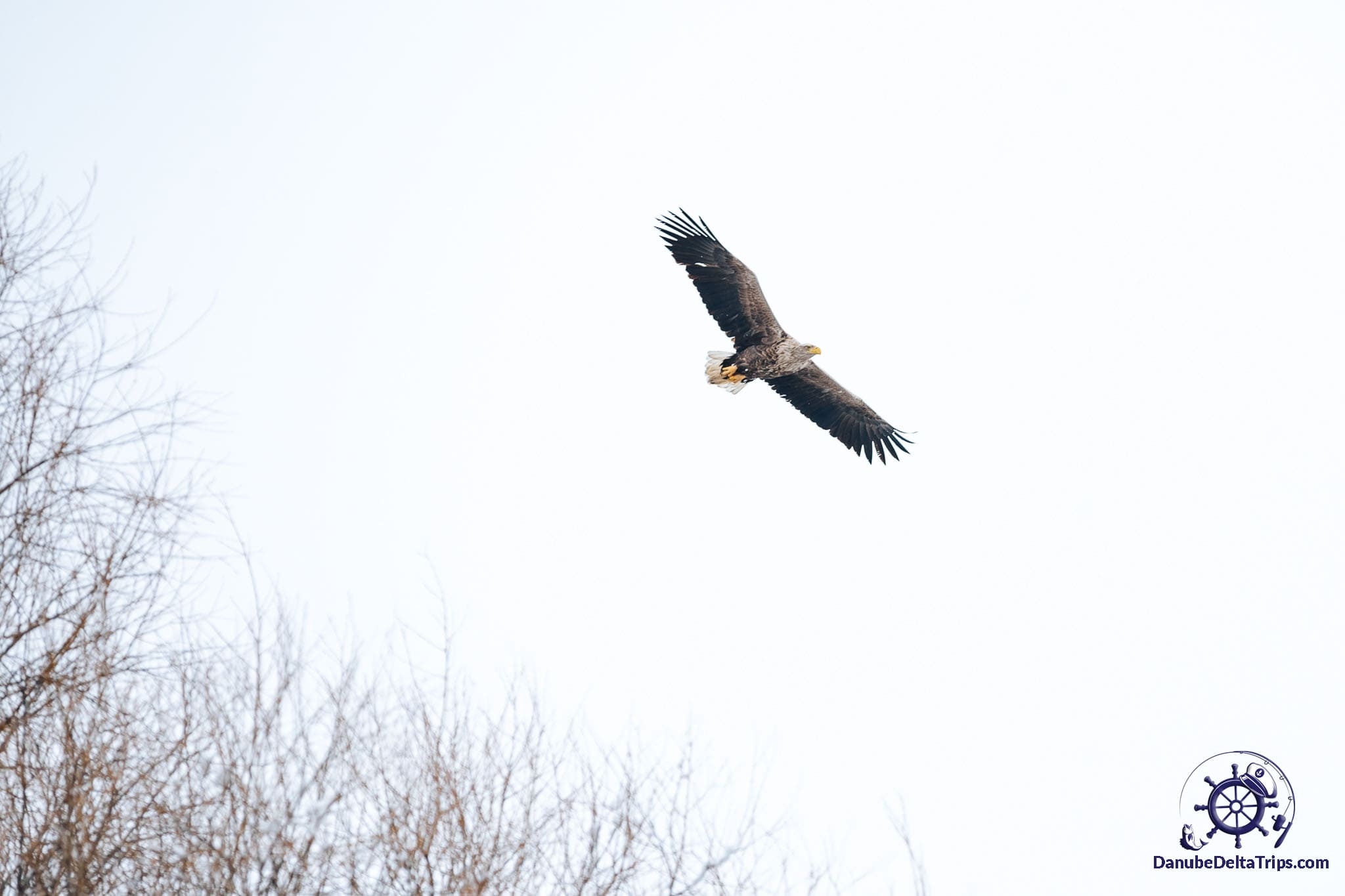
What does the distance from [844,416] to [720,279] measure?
2.17 metres

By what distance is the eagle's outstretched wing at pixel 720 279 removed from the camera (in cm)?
1425

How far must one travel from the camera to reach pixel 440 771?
292 inches

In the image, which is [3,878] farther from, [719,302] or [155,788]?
[719,302]

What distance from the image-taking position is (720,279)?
14297 mm

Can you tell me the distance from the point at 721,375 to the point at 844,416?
148 cm

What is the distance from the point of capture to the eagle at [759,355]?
1427cm

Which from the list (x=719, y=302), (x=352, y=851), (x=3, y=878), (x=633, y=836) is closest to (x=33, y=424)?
(x=3, y=878)

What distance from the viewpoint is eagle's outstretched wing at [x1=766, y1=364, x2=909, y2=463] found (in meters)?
15.3

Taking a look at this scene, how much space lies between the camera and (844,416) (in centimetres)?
1555

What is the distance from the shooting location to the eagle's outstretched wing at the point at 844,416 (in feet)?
50.3

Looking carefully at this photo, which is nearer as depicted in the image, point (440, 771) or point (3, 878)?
point (3, 878)

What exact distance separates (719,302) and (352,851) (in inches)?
331

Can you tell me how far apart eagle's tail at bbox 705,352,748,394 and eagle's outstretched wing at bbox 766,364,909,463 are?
0.43m

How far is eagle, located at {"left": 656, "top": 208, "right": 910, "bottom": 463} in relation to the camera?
1427 centimetres
